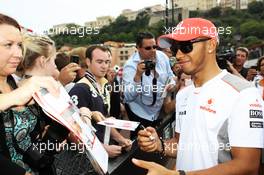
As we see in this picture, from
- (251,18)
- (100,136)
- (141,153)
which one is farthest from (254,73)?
(251,18)

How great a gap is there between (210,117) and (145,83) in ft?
9.22

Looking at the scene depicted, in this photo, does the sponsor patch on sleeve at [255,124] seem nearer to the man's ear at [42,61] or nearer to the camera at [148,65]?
the man's ear at [42,61]

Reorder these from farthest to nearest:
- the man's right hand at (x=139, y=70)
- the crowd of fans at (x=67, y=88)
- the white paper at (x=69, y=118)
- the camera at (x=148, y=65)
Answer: the camera at (x=148, y=65) < the man's right hand at (x=139, y=70) < the crowd of fans at (x=67, y=88) < the white paper at (x=69, y=118)

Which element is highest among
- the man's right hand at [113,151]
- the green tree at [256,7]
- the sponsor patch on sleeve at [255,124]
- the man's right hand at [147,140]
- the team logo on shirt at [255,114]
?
the green tree at [256,7]

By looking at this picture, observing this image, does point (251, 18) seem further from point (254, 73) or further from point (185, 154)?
point (185, 154)

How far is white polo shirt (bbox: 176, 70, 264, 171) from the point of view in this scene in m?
2.10

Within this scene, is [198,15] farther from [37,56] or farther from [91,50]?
[37,56]

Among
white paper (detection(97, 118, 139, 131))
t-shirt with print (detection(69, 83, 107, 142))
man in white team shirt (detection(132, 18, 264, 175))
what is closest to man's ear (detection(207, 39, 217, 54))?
man in white team shirt (detection(132, 18, 264, 175))

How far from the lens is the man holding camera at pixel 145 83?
194 inches

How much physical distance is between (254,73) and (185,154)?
5058mm

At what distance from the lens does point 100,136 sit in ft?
11.3

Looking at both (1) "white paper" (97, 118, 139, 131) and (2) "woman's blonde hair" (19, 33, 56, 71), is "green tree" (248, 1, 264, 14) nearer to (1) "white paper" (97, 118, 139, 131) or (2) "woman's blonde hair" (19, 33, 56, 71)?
(1) "white paper" (97, 118, 139, 131)

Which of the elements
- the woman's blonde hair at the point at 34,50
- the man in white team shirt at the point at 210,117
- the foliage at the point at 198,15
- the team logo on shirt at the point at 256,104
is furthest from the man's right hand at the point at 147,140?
the foliage at the point at 198,15

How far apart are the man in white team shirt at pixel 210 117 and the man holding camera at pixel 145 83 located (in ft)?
7.50
